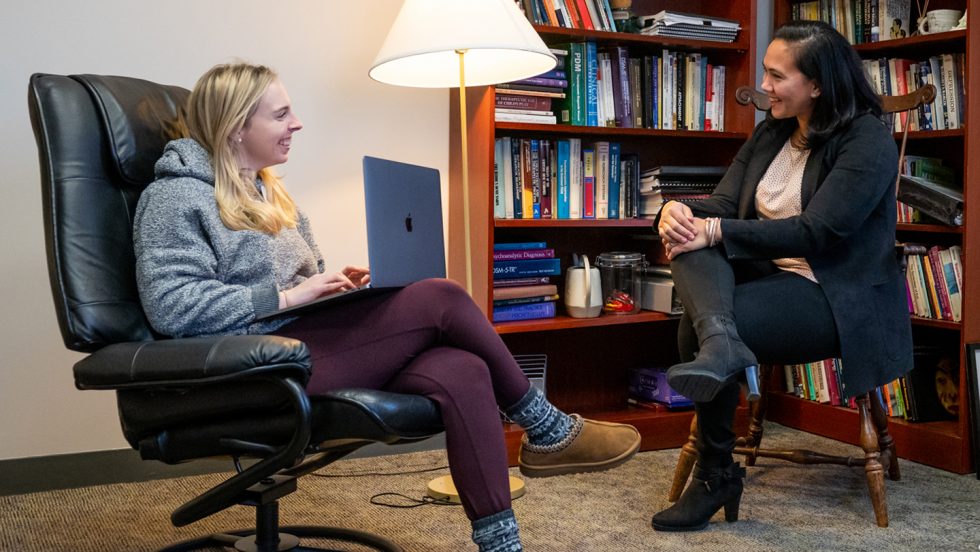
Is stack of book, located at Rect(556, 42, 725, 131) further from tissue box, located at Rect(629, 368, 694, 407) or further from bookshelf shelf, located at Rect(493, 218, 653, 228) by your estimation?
tissue box, located at Rect(629, 368, 694, 407)

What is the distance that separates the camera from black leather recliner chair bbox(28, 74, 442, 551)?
1.51 metres

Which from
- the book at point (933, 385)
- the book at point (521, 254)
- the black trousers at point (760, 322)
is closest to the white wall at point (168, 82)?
the book at point (521, 254)

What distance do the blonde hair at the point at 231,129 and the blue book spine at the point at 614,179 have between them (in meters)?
1.25

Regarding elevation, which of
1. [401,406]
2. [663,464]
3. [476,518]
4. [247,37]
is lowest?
[663,464]

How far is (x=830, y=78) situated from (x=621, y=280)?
93cm

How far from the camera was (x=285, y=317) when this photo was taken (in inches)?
69.9

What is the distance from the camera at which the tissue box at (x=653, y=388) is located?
297 cm

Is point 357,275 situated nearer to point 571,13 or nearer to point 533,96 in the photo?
point 533,96

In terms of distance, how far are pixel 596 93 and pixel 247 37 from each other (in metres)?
1.00

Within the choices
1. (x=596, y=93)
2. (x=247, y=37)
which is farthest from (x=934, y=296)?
(x=247, y=37)

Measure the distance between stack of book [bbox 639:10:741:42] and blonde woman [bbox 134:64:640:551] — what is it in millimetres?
1326

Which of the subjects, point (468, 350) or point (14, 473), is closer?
point (468, 350)

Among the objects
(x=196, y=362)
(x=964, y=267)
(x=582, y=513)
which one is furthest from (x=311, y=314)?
(x=964, y=267)

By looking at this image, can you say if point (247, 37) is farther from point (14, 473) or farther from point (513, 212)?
point (14, 473)
